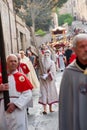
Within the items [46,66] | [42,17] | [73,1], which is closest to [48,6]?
[42,17]

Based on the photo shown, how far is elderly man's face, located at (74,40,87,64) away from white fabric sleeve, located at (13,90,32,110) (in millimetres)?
1528

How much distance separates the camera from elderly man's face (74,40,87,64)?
4293 millimetres

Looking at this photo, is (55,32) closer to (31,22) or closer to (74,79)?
(31,22)

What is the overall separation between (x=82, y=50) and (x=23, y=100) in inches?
63.6

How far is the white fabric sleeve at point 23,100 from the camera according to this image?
18.6ft

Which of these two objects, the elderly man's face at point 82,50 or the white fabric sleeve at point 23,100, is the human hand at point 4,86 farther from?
the elderly man's face at point 82,50

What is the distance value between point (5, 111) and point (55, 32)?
51.2 meters

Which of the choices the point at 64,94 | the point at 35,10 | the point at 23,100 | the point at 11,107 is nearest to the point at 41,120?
the point at 23,100

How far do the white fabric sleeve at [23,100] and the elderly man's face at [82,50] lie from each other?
1.53m

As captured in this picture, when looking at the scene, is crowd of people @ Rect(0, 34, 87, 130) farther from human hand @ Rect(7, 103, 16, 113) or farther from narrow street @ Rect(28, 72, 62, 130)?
narrow street @ Rect(28, 72, 62, 130)

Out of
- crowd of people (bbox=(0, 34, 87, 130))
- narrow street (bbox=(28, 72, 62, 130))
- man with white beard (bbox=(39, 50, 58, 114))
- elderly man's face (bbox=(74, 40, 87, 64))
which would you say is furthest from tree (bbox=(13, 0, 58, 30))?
elderly man's face (bbox=(74, 40, 87, 64))

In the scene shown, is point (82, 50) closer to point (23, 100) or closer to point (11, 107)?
point (11, 107)

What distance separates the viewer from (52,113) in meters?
11.4

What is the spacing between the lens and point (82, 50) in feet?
14.2
